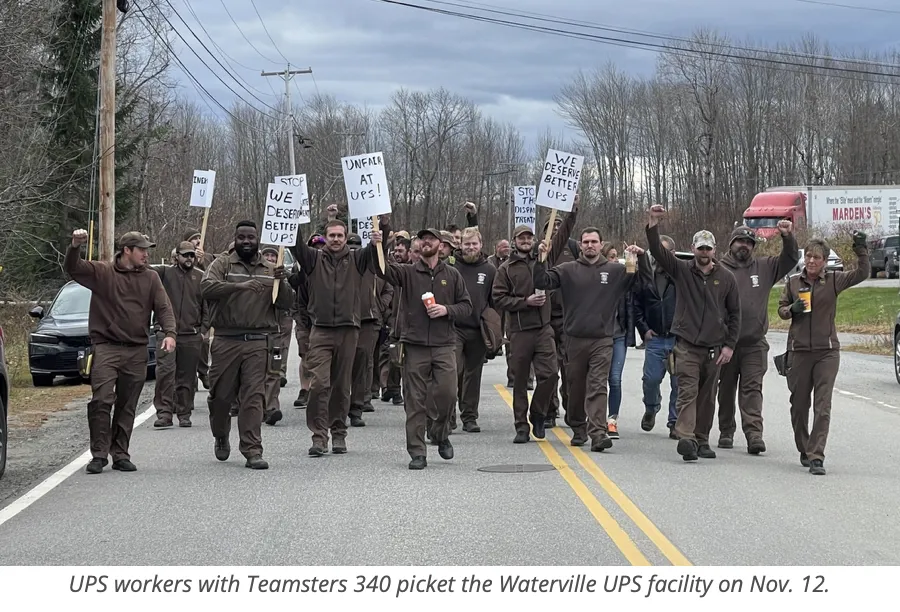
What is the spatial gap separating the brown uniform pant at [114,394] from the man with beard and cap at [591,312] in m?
3.79

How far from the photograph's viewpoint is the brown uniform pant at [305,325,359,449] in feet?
38.6

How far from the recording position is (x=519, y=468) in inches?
427

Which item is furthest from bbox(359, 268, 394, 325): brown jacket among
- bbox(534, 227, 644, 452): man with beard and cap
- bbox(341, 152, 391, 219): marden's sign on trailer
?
bbox(534, 227, 644, 452): man with beard and cap

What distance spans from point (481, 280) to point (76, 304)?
9967mm

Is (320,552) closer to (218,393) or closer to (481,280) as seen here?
(218,393)

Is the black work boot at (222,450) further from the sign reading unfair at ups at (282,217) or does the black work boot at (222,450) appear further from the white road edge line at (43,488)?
the sign reading unfair at ups at (282,217)

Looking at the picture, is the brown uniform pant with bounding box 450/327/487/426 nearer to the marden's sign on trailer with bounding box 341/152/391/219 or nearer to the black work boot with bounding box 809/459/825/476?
the marden's sign on trailer with bounding box 341/152/391/219

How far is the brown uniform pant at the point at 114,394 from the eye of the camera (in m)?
10.9

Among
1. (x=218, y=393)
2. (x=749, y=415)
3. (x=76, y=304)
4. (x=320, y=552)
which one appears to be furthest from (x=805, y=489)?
(x=76, y=304)

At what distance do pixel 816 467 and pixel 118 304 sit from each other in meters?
6.08

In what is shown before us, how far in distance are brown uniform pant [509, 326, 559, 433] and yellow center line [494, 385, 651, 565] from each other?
0.42 metres

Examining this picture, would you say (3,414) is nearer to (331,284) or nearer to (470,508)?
(331,284)

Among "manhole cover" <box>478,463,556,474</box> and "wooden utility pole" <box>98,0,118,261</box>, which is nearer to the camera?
"manhole cover" <box>478,463,556,474</box>
